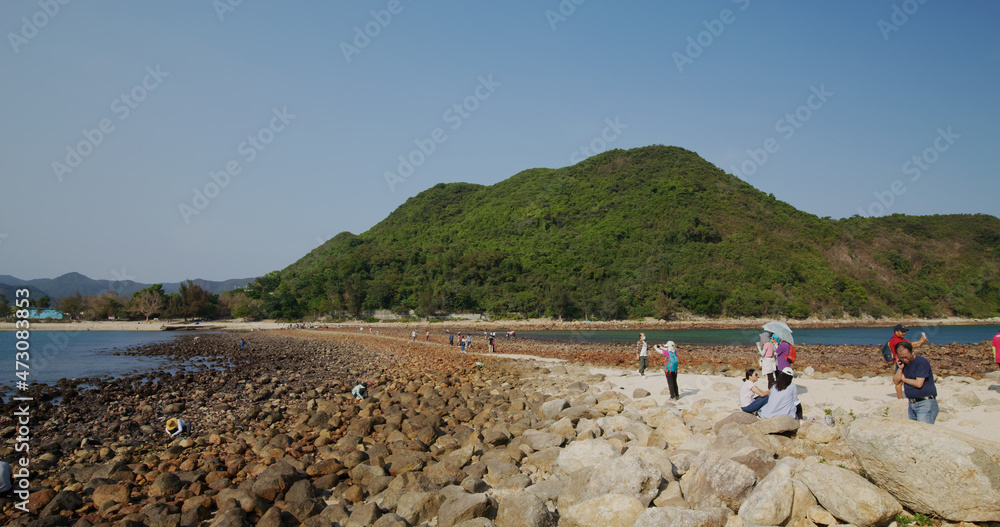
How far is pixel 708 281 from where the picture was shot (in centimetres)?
8744

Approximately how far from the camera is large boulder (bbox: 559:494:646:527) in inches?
210

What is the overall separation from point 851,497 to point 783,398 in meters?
3.43

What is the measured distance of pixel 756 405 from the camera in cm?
820

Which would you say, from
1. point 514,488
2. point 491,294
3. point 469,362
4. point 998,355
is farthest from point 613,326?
point 514,488

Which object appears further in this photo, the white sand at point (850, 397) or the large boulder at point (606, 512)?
the white sand at point (850, 397)

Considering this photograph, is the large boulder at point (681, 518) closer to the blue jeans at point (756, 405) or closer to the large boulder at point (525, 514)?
the large boulder at point (525, 514)

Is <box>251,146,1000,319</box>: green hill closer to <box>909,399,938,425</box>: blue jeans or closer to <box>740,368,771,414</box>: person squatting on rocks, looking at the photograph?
<box>740,368,771,414</box>: person squatting on rocks

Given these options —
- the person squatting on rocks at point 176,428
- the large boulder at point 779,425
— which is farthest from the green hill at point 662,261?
the large boulder at point 779,425

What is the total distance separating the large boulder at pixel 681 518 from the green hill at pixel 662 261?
76005mm

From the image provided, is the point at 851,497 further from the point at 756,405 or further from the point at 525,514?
the point at 756,405

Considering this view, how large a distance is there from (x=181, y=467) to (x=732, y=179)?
136 meters

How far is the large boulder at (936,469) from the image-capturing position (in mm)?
Result: 4254

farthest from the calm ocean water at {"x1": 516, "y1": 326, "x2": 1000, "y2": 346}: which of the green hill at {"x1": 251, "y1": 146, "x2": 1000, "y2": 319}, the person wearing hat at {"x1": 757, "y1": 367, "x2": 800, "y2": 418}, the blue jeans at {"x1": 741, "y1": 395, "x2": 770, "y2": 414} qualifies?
the person wearing hat at {"x1": 757, "y1": 367, "x2": 800, "y2": 418}

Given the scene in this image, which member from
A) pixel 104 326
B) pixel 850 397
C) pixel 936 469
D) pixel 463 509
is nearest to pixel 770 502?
pixel 936 469
